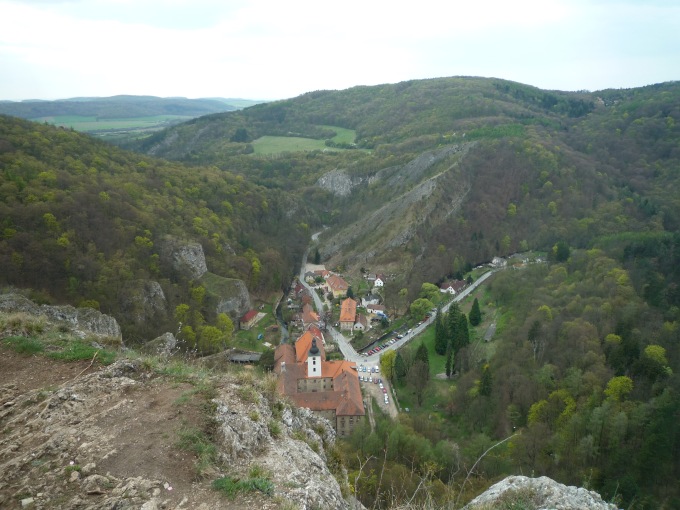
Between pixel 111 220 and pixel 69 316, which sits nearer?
pixel 69 316

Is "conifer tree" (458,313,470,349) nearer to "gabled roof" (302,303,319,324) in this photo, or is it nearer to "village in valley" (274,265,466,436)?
"village in valley" (274,265,466,436)

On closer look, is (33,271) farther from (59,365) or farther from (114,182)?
(59,365)

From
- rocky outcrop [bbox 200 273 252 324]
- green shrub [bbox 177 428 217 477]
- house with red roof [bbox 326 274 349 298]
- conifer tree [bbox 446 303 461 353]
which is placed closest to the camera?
green shrub [bbox 177 428 217 477]

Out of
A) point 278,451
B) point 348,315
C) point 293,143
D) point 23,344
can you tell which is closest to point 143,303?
point 348,315

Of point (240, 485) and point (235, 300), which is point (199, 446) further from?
point (235, 300)

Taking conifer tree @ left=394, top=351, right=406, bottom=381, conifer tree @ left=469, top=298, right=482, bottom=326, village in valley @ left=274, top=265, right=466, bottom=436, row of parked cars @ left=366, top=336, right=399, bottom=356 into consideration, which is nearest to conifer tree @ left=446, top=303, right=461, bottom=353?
conifer tree @ left=469, top=298, right=482, bottom=326

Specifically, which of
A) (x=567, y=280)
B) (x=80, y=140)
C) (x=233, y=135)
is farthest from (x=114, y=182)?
(x=233, y=135)
